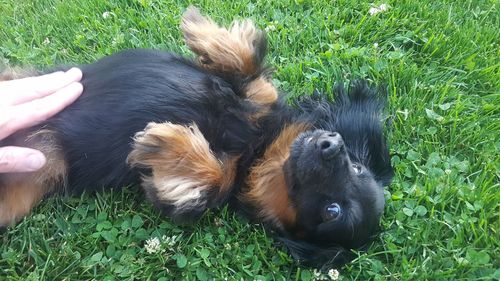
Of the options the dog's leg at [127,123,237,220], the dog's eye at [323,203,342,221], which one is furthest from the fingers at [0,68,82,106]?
the dog's eye at [323,203,342,221]

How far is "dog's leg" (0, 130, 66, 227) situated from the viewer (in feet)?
10.6

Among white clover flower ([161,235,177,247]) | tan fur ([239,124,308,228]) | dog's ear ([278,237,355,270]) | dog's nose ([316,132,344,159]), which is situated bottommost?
dog's ear ([278,237,355,270])

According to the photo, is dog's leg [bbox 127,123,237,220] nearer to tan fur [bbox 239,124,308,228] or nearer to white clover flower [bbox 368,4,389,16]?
tan fur [bbox 239,124,308,228]

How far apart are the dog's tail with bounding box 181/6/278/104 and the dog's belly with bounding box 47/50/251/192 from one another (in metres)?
0.20

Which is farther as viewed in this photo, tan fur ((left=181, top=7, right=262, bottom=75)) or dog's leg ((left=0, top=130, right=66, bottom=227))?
tan fur ((left=181, top=7, right=262, bottom=75))

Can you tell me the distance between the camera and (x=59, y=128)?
3227 mm

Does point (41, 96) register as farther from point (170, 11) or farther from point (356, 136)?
point (356, 136)

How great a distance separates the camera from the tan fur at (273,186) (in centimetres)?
332

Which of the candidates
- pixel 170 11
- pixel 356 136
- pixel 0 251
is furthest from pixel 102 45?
pixel 356 136

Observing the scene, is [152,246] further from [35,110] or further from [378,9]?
[378,9]

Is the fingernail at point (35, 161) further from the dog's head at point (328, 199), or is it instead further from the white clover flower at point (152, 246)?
the dog's head at point (328, 199)

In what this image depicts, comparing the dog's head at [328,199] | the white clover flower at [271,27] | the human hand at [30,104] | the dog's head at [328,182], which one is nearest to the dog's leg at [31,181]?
the human hand at [30,104]

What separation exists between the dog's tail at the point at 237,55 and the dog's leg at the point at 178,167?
1.83 feet

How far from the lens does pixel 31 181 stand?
332 centimetres
